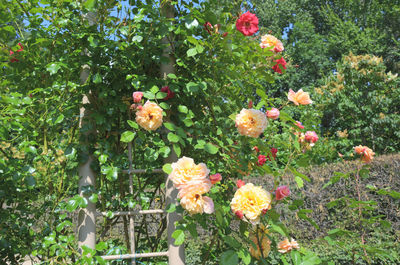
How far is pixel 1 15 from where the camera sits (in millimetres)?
1364

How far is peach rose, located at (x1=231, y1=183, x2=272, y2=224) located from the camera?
104 cm

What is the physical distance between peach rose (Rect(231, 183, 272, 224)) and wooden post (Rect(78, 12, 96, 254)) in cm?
69

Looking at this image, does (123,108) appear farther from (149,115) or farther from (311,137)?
(311,137)

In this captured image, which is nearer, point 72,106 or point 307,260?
point 307,260

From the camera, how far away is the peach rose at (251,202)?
104 cm

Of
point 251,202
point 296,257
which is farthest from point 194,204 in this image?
point 296,257

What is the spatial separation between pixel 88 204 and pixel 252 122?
0.83 m

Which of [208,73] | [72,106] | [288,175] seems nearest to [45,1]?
[72,106]

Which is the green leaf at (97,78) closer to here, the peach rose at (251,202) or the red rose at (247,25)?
the red rose at (247,25)

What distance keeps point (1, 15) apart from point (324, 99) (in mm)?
8218

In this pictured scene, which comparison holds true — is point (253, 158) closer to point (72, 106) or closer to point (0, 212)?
point (72, 106)

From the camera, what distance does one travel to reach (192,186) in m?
1.01

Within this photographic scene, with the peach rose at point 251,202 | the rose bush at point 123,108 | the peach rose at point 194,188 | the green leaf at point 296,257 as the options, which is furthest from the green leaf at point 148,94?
the green leaf at point 296,257

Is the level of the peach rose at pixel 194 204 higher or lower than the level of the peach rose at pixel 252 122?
lower
